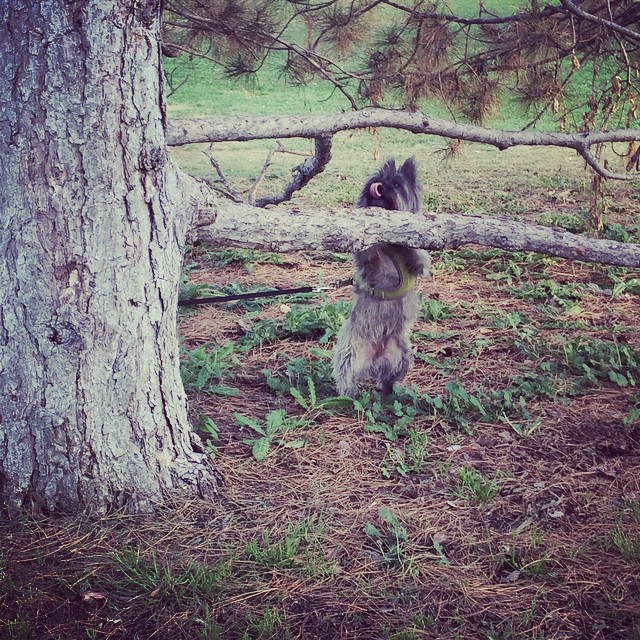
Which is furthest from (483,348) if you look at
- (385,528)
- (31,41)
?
(31,41)

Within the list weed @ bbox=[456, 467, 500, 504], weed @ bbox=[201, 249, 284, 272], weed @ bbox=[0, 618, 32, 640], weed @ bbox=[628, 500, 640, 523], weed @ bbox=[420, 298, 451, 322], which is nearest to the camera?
weed @ bbox=[0, 618, 32, 640]

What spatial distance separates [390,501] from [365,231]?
1149 millimetres

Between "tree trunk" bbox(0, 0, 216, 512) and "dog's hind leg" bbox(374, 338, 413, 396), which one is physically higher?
"tree trunk" bbox(0, 0, 216, 512)

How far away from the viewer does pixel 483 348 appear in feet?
14.3

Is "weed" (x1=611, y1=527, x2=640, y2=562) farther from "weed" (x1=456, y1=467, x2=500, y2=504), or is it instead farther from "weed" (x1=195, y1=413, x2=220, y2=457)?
"weed" (x1=195, y1=413, x2=220, y2=457)

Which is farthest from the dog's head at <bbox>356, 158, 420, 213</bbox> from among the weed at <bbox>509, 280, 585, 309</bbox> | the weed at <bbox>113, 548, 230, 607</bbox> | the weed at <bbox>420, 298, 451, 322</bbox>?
the weed at <bbox>113, 548, 230, 607</bbox>

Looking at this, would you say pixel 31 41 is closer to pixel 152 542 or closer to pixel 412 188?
pixel 152 542

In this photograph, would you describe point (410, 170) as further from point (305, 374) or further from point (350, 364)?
point (305, 374)

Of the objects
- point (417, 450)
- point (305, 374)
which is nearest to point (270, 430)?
point (417, 450)

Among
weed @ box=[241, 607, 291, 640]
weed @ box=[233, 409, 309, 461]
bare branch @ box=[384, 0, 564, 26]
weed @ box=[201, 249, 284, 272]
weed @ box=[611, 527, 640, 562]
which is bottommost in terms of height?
weed @ box=[241, 607, 291, 640]

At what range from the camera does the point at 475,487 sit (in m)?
2.84

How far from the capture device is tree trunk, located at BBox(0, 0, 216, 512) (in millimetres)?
2225

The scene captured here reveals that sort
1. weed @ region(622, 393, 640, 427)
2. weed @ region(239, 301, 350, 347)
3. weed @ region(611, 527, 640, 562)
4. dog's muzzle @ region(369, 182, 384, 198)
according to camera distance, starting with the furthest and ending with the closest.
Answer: weed @ region(239, 301, 350, 347) → dog's muzzle @ region(369, 182, 384, 198) → weed @ region(622, 393, 640, 427) → weed @ region(611, 527, 640, 562)

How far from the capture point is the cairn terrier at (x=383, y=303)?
3.85 meters
